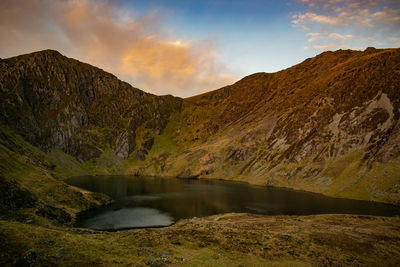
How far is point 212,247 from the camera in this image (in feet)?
117

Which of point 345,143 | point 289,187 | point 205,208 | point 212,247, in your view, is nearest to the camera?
point 212,247

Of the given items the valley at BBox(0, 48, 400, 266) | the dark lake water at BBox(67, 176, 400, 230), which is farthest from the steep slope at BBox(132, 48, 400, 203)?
the dark lake water at BBox(67, 176, 400, 230)

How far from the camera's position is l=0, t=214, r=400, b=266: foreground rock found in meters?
23.9

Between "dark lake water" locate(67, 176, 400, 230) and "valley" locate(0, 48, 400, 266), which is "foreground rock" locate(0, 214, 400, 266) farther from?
"dark lake water" locate(67, 176, 400, 230)

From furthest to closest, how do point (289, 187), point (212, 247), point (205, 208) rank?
point (289, 187) < point (205, 208) < point (212, 247)

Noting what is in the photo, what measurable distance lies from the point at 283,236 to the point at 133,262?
29923mm

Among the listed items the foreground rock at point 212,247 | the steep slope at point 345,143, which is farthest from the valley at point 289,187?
the steep slope at point 345,143

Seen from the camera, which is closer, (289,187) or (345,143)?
(345,143)

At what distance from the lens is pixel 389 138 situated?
393ft

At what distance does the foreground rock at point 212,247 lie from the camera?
942 inches

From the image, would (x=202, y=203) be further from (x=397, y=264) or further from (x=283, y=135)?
(x=283, y=135)

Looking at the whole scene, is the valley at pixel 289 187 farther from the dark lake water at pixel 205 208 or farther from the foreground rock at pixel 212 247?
the dark lake water at pixel 205 208

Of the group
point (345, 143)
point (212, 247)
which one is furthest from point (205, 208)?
point (345, 143)

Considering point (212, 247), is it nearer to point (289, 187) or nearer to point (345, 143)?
point (289, 187)
